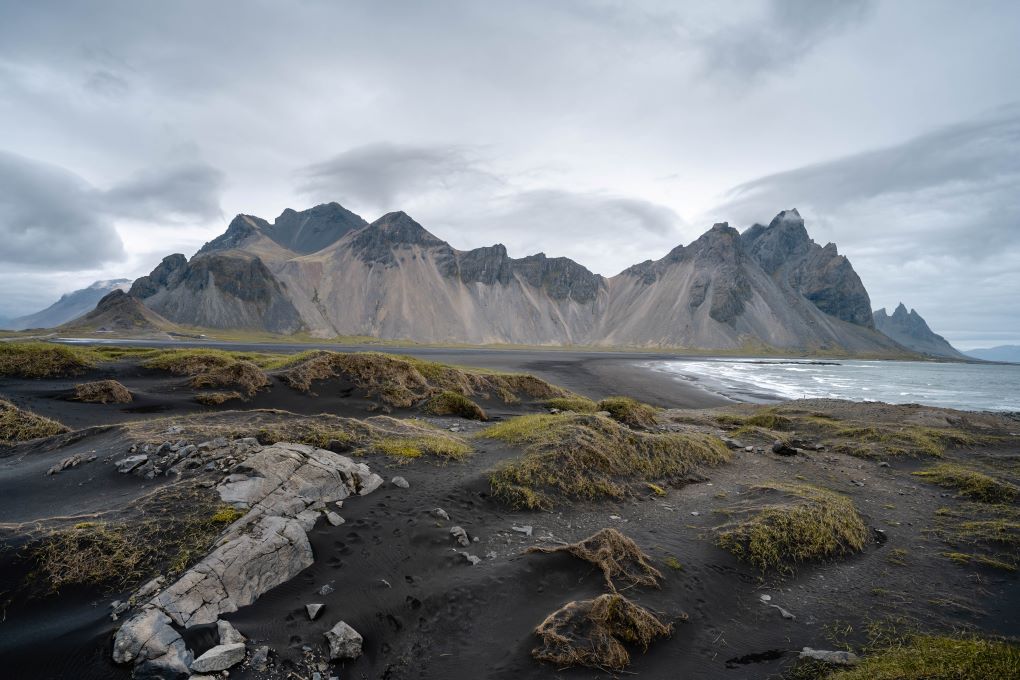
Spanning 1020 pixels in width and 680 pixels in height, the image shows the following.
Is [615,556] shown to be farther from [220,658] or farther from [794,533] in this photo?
[220,658]

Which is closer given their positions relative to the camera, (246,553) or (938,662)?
(938,662)

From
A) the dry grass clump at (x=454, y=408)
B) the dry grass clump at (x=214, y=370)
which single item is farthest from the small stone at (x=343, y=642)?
the dry grass clump at (x=214, y=370)

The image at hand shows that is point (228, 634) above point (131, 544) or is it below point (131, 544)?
below

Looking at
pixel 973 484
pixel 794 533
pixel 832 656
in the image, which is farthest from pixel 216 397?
pixel 973 484

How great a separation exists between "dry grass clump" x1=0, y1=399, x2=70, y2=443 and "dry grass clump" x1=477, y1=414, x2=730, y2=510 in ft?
53.3

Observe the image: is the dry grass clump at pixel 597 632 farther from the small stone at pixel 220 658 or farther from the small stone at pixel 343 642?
the small stone at pixel 220 658

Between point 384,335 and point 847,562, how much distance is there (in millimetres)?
199986

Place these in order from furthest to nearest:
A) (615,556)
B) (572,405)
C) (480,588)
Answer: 1. (572,405)
2. (615,556)
3. (480,588)

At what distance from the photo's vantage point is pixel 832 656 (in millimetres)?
6738

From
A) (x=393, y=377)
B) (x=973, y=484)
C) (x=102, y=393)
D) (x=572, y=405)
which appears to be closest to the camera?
(x=973, y=484)

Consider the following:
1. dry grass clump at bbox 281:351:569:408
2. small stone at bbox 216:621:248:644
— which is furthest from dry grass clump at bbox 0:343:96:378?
small stone at bbox 216:621:248:644

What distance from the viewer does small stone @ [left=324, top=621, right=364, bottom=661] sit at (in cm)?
646

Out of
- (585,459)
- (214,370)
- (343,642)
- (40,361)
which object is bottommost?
(343,642)

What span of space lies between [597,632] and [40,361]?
106 feet
